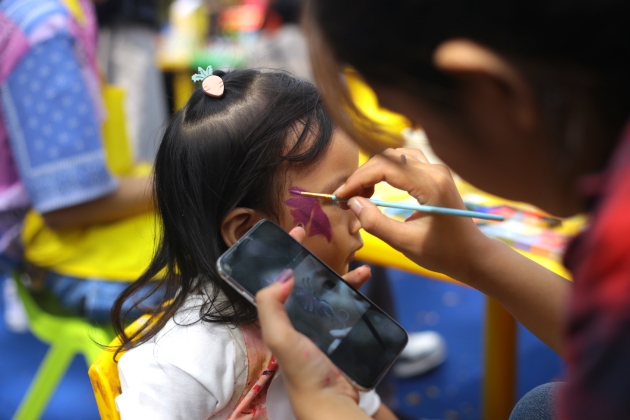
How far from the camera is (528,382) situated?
174cm

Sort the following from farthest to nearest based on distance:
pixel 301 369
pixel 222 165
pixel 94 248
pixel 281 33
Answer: pixel 281 33 → pixel 94 248 → pixel 222 165 → pixel 301 369

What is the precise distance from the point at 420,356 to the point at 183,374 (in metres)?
1.16

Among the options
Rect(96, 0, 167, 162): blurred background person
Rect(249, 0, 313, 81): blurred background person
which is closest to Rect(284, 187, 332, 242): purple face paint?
Rect(96, 0, 167, 162): blurred background person

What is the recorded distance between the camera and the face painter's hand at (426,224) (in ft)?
2.55

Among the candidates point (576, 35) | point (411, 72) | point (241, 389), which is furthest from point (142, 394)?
point (576, 35)

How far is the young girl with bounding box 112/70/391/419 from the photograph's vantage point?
2.72 ft

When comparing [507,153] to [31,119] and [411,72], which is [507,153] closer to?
[411,72]

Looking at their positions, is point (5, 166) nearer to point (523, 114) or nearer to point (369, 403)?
point (369, 403)

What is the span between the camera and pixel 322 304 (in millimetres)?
725

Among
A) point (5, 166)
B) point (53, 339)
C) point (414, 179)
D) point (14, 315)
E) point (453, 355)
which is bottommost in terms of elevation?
point (14, 315)

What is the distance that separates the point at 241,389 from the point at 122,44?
2.09m

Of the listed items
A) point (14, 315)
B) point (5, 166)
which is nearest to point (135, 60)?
point (14, 315)

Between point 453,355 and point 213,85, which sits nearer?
point 213,85

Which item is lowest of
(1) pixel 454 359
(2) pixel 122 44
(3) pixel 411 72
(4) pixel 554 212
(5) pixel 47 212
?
(1) pixel 454 359
